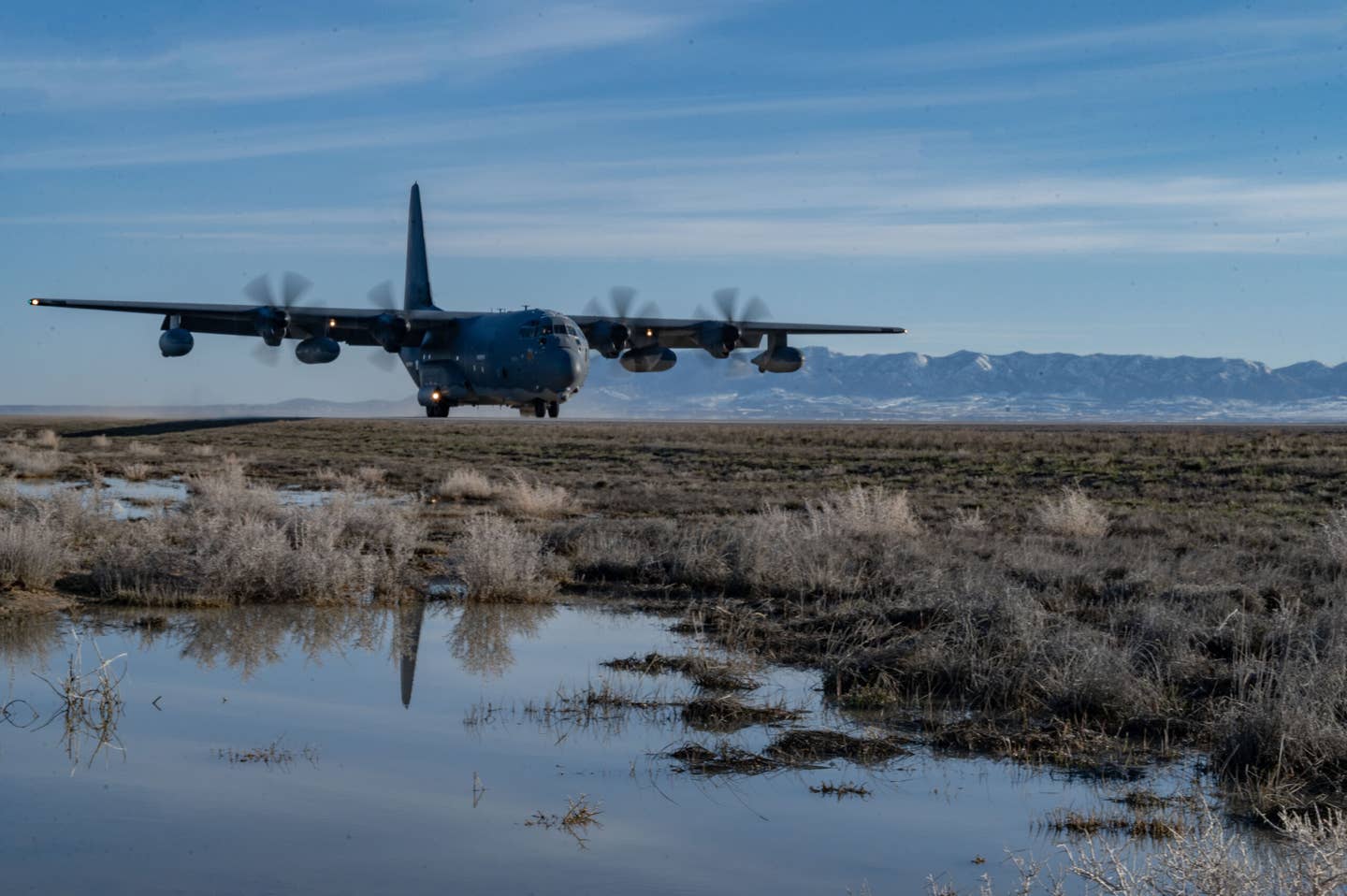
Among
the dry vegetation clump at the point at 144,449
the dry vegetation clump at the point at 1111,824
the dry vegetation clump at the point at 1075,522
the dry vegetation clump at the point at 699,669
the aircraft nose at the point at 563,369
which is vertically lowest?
the dry vegetation clump at the point at 144,449

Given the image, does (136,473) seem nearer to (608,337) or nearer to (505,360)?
(505,360)

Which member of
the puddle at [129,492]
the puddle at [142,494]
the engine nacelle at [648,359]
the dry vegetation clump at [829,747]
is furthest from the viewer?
the engine nacelle at [648,359]

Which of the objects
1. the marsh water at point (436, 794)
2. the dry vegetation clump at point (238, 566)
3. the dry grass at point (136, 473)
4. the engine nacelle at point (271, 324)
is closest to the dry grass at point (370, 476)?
the dry grass at point (136, 473)

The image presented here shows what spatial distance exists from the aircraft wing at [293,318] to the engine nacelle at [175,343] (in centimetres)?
101

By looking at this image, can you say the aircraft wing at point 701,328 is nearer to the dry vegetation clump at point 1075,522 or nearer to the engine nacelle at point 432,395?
the engine nacelle at point 432,395

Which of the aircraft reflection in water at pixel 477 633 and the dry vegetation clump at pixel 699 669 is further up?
the dry vegetation clump at pixel 699 669

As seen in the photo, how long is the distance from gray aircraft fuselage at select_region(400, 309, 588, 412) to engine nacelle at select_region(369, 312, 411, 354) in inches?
45.6

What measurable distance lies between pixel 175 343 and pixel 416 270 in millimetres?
22825

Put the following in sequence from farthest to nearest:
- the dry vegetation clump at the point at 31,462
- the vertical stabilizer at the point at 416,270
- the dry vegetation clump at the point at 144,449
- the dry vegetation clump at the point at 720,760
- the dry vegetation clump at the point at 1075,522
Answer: the vertical stabilizer at the point at 416,270 < the dry vegetation clump at the point at 144,449 < the dry vegetation clump at the point at 31,462 < the dry vegetation clump at the point at 1075,522 < the dry vegetation clump at the point at 720,760

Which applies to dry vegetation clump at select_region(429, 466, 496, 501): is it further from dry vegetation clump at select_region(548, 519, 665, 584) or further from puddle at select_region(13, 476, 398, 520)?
dry vegetation clump at select_region(548, 519, 665, 584)

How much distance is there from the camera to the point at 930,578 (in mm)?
16328

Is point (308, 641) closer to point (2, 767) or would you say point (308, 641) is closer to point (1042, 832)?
point (2, 767)

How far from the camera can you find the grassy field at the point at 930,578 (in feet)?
35.1

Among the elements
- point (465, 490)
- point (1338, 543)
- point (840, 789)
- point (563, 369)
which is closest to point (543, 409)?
point (563, 369)
